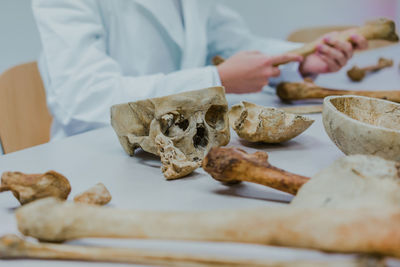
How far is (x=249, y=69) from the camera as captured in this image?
985mm

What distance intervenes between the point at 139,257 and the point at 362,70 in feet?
3.84

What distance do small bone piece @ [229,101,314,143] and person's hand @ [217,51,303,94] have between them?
338 mm

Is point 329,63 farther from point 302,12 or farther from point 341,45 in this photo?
point 302,12

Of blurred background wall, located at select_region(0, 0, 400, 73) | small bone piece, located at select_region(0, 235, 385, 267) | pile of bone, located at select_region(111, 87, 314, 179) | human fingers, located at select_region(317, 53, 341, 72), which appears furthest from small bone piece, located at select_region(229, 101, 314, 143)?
blurred background wall, located at select_region(0, 0, 400, 73)

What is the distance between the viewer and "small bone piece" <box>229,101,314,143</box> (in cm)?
64

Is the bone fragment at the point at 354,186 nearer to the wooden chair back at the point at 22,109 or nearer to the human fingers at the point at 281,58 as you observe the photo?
the human fingers at the point at 281,58

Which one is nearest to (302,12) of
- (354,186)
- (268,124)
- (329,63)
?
(329,63)

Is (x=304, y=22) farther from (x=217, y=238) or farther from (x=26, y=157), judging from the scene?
(x=217, y=238)

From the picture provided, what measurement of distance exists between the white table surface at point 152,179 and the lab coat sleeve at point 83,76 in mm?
Result: 173

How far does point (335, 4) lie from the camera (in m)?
3.33

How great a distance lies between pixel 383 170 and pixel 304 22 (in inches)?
122

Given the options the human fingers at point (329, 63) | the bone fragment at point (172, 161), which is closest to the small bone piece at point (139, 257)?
the bone fragment at point (172, 161)

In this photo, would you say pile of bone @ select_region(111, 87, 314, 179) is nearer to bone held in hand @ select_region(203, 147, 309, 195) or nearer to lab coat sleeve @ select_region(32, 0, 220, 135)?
bone held in hand @ select_region(203, 147, 309, 195)

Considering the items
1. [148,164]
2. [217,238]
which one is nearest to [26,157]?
[148,164]
